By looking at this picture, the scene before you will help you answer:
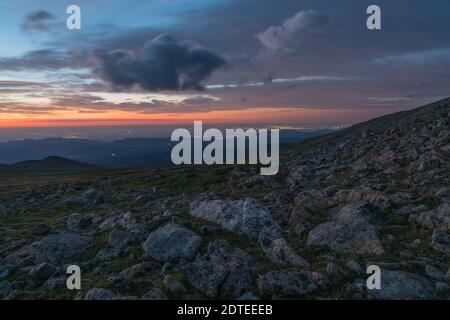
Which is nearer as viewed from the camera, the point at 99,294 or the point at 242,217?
the point at 99,294

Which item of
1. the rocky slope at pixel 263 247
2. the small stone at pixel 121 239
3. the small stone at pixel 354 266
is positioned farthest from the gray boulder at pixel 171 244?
the small stone at pixel 354 266

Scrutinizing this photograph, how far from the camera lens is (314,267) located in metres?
13.6

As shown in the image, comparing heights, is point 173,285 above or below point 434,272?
below

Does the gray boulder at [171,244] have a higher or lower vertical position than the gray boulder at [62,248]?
higher

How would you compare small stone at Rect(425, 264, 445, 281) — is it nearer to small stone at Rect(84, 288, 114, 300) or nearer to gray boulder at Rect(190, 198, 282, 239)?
gray boulder at Rect(190, 198, 282, 239)

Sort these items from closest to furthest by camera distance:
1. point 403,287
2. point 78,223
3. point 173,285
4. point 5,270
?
point 403,287 < point 173,285 < point 5,270 < point 78,223

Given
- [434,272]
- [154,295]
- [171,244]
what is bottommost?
[154,295]

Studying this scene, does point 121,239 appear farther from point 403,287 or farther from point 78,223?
point 403,287

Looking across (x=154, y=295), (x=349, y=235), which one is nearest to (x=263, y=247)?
(x=349, y=235)

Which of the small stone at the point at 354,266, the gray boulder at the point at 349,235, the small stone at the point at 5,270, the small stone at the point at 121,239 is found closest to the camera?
the small stone at the point at 354,266

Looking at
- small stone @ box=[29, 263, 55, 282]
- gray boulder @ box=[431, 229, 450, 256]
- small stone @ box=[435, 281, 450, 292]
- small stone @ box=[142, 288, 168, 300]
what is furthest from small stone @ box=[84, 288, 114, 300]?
gray boulder @ box=[431, 229, 450, 256]

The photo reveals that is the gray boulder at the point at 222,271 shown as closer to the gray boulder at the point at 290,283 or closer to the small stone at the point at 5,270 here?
the gray boulder at the point at 290,283

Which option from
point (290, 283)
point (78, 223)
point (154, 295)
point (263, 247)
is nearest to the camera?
point (154, 295)

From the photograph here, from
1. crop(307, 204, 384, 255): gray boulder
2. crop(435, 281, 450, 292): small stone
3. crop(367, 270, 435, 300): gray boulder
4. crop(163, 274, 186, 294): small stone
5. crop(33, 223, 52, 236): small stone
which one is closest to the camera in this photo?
crop(367, 270, 435, 300): gray boulder
